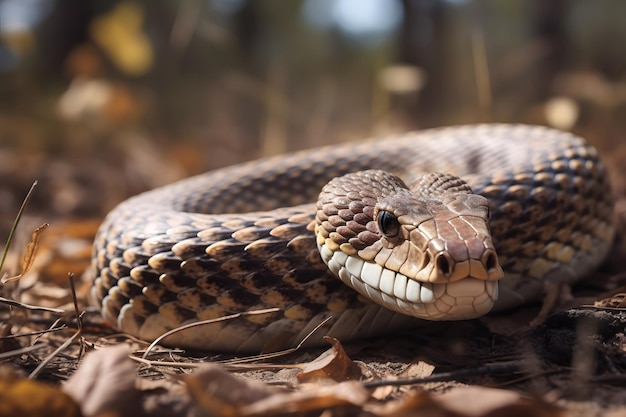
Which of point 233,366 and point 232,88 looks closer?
point 233,366

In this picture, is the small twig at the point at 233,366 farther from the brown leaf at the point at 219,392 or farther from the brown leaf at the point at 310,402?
the brown leaf at the point at 219,392

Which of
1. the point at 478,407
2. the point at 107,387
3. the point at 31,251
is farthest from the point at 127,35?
the point at 478,407

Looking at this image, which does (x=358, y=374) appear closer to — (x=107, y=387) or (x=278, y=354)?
(x=278, y=354)

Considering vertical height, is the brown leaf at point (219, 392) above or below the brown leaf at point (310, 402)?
above

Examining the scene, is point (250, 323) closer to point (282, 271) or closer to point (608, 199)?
point (282, 271)

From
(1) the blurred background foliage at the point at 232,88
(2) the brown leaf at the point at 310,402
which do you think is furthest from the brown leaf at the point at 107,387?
(1) the blurred background foliage at the point at 232,88

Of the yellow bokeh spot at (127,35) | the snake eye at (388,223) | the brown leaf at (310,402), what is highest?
the yellow bokeh spot at (127,35)

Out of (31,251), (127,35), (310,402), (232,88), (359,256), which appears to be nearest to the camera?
(310,402)
